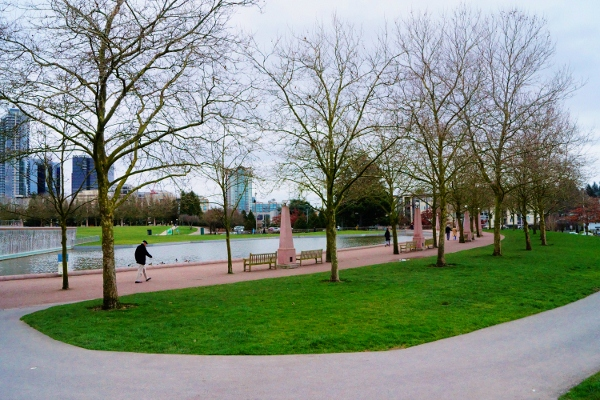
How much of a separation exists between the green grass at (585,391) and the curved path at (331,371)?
0.51ft

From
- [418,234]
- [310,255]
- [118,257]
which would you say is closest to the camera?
[310,255]

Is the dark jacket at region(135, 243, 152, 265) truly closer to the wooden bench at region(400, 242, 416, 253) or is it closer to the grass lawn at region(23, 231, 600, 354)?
the grass lawn at region(23, 231, 600, 354)

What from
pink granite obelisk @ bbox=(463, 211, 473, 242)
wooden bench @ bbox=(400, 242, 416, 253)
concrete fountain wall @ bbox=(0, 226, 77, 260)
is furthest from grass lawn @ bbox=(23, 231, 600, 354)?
concrete fountain wall @ bbox=(0, 226, 77, 260)

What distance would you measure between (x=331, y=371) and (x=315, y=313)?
3981 mm

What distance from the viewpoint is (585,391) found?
5.31 metres

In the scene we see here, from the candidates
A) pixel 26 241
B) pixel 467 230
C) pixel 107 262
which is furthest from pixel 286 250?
pixel 467 230

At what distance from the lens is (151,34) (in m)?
10.8

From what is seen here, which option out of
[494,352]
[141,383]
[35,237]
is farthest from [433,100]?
[35,237]

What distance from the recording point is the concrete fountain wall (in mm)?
36844

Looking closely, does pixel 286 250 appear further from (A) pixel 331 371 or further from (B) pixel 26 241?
(B) pixel 26 241

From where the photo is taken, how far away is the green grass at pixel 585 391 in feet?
16.9

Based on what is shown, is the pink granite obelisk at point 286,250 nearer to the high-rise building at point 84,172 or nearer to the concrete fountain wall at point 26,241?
the high-rise building at point 84,172

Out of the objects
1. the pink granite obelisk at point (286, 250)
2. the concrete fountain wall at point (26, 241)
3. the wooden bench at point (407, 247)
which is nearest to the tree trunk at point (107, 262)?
the pink granite obelisk at point (286, 250)

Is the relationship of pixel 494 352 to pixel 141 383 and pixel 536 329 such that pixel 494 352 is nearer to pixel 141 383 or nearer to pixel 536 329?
pixel 536 329
